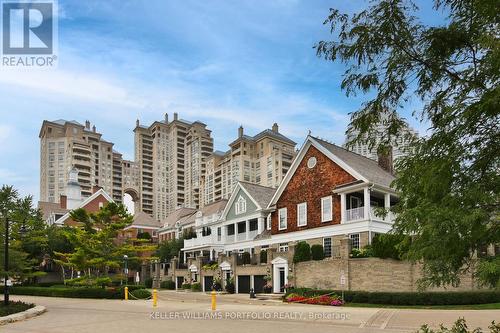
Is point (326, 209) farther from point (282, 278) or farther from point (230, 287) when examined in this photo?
point (230, 287)


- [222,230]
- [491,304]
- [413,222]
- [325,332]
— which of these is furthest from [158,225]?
[413,222]

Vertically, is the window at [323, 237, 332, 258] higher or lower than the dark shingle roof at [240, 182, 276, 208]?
lower

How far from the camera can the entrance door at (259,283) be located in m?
42.1

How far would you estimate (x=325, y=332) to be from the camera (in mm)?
16375

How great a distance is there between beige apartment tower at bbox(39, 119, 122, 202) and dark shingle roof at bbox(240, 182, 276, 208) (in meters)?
98.1

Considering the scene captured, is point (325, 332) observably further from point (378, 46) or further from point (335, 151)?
point (335, 151)

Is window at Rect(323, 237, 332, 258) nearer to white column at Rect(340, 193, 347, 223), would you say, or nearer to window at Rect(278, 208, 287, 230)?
white column at Rect(340, 193, 347, 223)

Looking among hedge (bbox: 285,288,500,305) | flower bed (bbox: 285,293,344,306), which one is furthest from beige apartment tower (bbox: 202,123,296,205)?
hedge (bbox: 285,288,500,305)

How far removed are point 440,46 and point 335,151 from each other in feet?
105

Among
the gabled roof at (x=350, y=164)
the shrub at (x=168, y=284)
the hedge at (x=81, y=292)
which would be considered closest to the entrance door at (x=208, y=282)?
the shrub at (x=168, y=284)

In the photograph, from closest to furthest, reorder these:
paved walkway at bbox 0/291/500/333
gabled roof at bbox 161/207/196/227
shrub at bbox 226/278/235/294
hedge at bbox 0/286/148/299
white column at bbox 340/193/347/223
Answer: paved walkway at bbox 0/291/500/333
white column at bbox 340/193/347/223
hedge at bbox 0/286/148/299
shrub at bbox 226/278/235/294
gabled roof at bbox 161/207/196/227

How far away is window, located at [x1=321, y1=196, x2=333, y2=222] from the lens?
3950cm

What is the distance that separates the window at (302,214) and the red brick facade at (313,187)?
32cm

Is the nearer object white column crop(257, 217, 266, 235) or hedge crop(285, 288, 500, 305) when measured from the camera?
hedge crop(285, 288, 500, 305)
